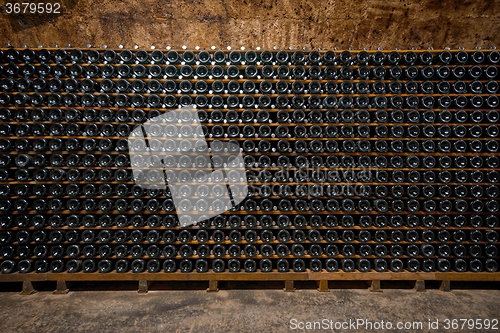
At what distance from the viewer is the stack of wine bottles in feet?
11.1

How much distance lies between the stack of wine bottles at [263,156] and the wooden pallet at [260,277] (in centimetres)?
8

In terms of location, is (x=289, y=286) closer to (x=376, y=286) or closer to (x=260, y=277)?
(x=260, y=277)

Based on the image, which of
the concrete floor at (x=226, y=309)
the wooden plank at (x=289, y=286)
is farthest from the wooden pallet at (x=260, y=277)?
the concrete floor at (x=226, y=309)

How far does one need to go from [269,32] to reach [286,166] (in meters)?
2.40

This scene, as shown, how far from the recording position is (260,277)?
344 cm

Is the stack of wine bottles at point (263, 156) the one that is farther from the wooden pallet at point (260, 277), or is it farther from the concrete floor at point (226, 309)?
the concrete floor at point (226, 309)

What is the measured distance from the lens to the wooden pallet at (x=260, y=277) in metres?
3.39

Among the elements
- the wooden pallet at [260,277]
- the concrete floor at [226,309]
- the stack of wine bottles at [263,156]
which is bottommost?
the concrete floor at [226,309]

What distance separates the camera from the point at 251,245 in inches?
136

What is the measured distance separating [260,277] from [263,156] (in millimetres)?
1647

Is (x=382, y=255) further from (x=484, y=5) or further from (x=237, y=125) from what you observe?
(x=484, y=5)

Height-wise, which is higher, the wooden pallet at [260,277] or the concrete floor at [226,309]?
the wooden pallet at [260,277]

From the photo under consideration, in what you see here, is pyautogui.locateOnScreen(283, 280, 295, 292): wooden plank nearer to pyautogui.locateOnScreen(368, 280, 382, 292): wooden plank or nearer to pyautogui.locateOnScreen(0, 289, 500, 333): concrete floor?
pyautogui.locateOnScreen(0, 289, 500, 333): concrete floor

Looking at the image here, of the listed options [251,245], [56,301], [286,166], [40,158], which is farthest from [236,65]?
[56,301]
